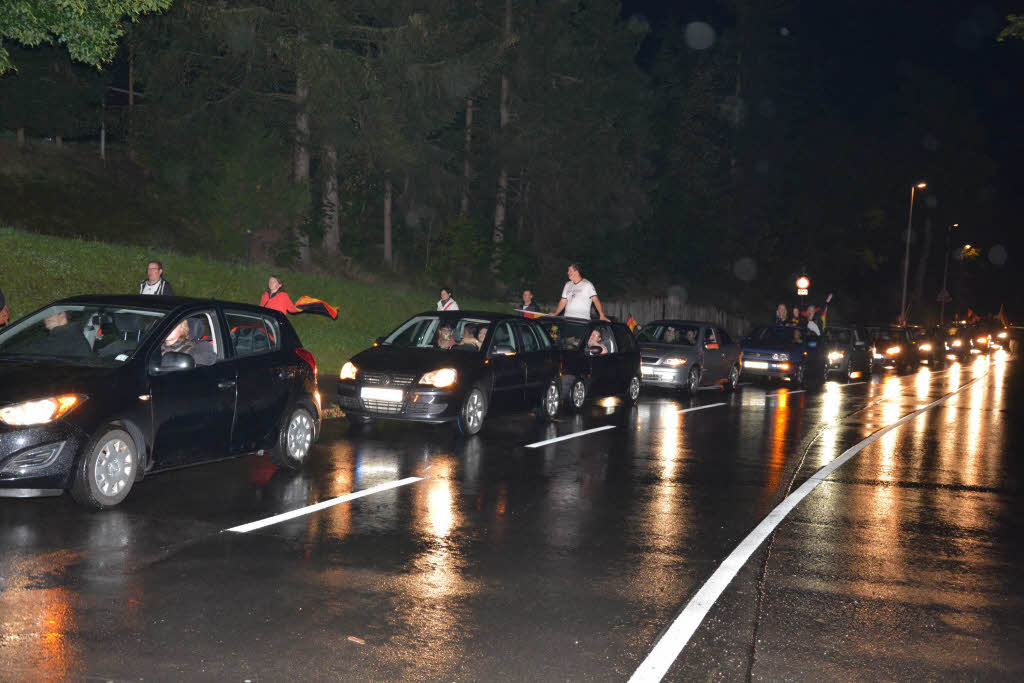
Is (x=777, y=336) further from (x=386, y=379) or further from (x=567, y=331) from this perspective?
(x=386, y=379)

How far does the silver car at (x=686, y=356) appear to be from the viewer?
19.7 meters

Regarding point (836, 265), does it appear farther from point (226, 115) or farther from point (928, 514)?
point (928, 514)

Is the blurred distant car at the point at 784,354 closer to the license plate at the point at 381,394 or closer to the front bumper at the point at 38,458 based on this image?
the license plate at the point at 381,394

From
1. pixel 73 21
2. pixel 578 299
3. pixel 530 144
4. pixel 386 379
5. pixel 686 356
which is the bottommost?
pixel 386 379

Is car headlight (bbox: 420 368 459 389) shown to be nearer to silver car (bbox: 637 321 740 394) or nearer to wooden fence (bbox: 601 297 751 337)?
silver car (bbox: 637 321 740 394)

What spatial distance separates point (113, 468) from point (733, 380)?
16.1 m

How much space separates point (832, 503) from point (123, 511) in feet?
19.1

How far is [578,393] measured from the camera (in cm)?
1530

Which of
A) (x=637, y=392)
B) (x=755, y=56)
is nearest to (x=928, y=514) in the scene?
(x=637, y=392)

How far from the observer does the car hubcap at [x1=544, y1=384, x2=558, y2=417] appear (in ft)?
46.6

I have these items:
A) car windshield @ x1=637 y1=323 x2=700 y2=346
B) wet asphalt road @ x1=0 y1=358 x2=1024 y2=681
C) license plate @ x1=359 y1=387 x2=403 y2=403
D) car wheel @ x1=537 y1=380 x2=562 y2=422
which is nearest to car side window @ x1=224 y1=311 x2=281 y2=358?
wet asphalt road @ x1=0 y1=358 x2=1024 y2=681

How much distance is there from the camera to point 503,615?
17.7ft

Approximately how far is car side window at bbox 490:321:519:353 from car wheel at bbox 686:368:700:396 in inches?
280

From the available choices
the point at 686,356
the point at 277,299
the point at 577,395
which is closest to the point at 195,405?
the point at 277,299
